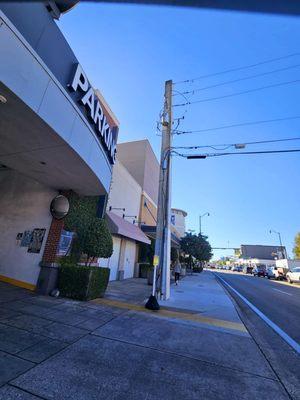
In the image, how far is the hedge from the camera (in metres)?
8.46

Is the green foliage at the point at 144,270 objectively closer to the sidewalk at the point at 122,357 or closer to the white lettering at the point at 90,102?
the sidewalk at the point at 122,357

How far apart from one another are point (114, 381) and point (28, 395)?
112cm

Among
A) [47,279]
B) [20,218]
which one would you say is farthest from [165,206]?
[20,218]

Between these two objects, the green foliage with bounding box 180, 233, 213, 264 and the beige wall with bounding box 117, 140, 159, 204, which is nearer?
the beige wall with bounding box 117, 140, 159, 204

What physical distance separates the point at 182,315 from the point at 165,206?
4.96 metres

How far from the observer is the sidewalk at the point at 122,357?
3.29 meters

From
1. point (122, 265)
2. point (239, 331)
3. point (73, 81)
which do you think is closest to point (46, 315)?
point (239, 331)

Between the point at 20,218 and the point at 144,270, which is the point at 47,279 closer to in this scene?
the point at 20,218

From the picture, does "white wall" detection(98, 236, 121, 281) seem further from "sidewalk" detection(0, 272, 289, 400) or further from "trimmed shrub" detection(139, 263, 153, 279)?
"sidewalk" detection(0, 272, 289, 400)

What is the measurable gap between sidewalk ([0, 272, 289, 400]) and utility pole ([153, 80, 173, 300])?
314 cm

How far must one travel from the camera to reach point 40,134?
5.79 meters

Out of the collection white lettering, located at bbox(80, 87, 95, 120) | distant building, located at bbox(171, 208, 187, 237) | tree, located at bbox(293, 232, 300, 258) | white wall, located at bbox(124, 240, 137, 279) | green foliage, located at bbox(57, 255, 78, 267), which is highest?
distant building, located at bbox(171, 208, 187, 237)

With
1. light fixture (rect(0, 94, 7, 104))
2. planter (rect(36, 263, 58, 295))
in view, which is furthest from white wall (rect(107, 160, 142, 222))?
light fixture (rect(0, 94, 7, 104))

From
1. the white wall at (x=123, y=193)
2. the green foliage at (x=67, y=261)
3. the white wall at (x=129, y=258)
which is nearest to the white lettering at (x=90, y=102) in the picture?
the green foliage at (x=67, y=261)
